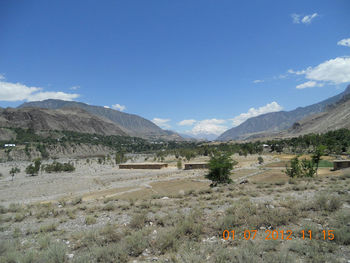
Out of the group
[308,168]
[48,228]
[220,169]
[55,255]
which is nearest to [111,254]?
[55,255]

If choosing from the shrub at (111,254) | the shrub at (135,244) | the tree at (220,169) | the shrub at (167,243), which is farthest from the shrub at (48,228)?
the tree at (220,169)

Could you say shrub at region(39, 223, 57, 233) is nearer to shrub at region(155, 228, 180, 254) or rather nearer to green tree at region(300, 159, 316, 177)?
shrub at region(155, 228, 180, 254)

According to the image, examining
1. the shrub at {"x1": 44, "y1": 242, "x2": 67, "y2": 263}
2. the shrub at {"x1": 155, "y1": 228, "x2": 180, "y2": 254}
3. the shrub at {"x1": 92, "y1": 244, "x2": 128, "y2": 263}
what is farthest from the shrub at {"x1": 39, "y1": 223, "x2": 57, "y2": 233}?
the shrub at {"x1": 155, "y1": 228, "x2": 180, "y2": 254}

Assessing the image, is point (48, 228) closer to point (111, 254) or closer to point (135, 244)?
point (111, 254)

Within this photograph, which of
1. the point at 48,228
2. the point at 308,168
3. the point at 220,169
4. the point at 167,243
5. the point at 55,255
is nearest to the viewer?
the point at 55,255

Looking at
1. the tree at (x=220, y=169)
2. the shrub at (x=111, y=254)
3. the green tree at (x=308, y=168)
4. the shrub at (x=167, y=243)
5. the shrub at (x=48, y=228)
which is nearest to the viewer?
the shrub at (x=111, y=254)

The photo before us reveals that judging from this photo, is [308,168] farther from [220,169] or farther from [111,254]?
[111,254]

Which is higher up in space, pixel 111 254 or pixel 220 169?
pixel 111 254

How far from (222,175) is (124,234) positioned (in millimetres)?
21735

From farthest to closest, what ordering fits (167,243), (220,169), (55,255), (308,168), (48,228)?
(308,168), (220,169), (48,228), (167,243), (55,255)

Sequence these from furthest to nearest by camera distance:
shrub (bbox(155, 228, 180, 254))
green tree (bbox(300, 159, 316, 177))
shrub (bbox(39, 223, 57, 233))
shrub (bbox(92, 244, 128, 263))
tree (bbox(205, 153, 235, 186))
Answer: green tree (bbox(300, 159, 316, 177)) < tree (bbox(205, 153, 235, 186)) < shrub (bbox(39, 223, 57, 233)) < shrub (bbox(155, 228, 180, 254)) < shrub (bbox(92, 244, 128, 263))

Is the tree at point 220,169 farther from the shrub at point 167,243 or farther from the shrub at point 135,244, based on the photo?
the shrub at point 135,244

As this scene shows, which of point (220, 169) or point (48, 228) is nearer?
point (48, 228)

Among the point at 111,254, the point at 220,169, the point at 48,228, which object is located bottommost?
the point at 220,169
